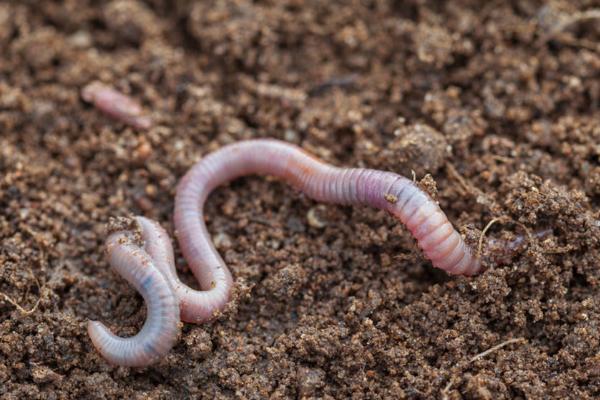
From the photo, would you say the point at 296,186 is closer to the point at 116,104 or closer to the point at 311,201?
the point at 311,201

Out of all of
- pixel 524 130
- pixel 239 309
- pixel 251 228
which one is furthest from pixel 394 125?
pixel 239 309

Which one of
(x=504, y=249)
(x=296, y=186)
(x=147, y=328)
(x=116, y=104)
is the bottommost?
(x=147, y=328)

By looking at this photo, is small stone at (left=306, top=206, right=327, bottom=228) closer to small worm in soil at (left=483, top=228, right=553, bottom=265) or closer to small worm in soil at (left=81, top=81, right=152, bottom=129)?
small worm in soil at (left=483, top=228, right=553, bottom=265)

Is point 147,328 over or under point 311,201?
under

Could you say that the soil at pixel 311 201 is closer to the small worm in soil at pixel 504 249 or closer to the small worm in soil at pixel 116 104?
the small worm in soil at pixel 504 249

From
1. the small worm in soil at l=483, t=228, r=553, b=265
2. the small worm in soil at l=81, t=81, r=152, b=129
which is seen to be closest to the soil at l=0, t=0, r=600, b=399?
the small worm in soil at l=483, t=228, r=553, b=265

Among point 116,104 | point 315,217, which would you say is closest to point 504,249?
point 315,217
